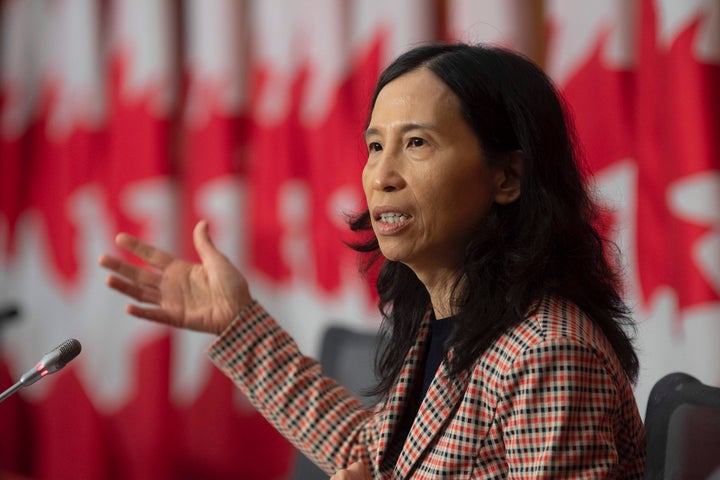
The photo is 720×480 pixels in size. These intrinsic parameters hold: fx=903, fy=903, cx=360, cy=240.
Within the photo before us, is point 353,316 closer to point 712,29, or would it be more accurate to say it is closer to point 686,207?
point 686,207

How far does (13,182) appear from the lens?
125 inches

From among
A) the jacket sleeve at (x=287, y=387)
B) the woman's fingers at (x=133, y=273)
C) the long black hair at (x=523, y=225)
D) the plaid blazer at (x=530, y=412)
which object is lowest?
the jacket sleeve at (x=287, y=387)

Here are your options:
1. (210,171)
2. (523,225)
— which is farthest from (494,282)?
(210,171)

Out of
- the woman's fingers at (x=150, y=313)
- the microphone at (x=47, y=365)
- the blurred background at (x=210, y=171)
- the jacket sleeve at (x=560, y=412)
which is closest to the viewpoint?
the jacket sleeve at (x=560, y=412)

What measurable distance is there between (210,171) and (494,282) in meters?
1.77

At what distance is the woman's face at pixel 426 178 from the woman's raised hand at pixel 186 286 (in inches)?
16.7

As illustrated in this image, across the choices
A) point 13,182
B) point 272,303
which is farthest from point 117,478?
point 13,182

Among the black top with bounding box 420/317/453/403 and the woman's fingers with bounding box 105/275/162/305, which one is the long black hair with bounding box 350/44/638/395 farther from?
the woman's fingers with bounding box 105/275/162/305

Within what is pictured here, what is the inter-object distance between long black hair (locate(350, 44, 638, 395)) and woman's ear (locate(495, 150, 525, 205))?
11 mm

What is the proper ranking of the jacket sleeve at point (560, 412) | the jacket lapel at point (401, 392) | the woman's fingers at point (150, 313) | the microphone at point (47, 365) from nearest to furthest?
the jacket sleeve at point (560, 412) < the microphone at point (47, 365) < the jacket lapel at point (401, 392) < the woman's fingers at point (150, 313)

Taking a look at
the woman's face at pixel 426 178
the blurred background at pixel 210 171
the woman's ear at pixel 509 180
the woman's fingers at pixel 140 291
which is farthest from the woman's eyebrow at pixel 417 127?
the blurred background at pixel 210 171

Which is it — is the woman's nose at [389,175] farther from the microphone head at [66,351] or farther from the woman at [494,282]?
the microphone head at [66,351]

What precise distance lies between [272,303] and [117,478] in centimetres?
88

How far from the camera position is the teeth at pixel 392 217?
1213 mm
